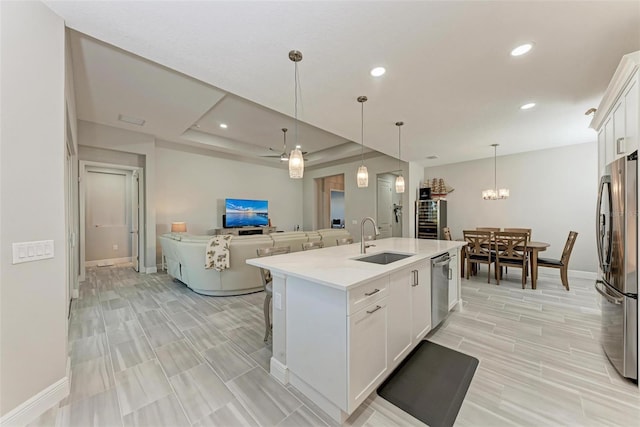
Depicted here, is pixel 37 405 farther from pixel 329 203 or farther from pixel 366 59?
pixel 329 203

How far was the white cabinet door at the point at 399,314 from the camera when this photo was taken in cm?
183

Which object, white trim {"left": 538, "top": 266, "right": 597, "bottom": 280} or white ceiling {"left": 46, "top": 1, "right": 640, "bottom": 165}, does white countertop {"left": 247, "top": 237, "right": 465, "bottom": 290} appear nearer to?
white ceiling {"left": 46, "top": 1, "right": 640, "bottom": 165}

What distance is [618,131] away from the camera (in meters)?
2.13

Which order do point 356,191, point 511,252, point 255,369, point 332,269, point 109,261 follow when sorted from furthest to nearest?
point 356,191, point 109,261, point 511,252, point 255,369, point 332,269

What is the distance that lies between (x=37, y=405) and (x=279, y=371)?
151cm

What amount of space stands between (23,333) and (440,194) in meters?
7.23

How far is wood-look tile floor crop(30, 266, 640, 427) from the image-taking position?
5.05 feet

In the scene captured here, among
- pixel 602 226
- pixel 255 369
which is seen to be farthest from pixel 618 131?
pixel 255 369

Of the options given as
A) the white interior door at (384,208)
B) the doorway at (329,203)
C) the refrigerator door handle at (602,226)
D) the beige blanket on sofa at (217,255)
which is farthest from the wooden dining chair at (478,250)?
the doorway at (329,203)

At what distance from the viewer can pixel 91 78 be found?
302cm

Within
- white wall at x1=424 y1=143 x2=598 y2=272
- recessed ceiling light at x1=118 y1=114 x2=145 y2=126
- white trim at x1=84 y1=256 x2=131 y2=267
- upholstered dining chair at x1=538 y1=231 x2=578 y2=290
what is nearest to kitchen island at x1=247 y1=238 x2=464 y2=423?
upholstered dining chair at x1=538 y1=231 x2=578 y2=290

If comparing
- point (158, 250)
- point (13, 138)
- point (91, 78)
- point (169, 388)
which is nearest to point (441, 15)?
point (13, 138)

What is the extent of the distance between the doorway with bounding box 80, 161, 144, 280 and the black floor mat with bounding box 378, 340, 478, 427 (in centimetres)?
549

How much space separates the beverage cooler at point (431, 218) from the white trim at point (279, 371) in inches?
212
